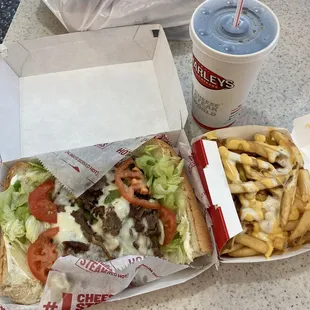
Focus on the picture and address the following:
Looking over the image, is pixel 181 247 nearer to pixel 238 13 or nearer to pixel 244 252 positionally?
pixel 244 252

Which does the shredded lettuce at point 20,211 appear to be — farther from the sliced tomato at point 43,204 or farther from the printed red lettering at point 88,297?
the printed red lettering at point 88,297

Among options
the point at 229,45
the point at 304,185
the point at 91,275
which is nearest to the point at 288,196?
the point at 304,185

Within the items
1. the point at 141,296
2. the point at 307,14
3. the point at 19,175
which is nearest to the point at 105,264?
the point at 141,296

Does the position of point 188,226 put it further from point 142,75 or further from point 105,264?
point 142,75

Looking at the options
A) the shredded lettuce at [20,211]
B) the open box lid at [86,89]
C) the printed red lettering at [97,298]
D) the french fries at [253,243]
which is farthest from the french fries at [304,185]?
the shredded lettuce at [20,211]

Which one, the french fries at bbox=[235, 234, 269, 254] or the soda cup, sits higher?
the soda cup

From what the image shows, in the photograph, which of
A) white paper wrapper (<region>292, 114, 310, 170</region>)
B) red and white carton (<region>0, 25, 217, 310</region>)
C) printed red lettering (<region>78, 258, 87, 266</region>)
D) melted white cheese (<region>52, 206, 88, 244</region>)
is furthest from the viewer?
red and white carton (<region>0, 25, 217, 310</region>)

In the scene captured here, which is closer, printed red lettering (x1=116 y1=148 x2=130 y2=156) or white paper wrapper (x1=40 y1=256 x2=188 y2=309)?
white paper wrapper (x1=40 y1=256 x2=188 y2=309)

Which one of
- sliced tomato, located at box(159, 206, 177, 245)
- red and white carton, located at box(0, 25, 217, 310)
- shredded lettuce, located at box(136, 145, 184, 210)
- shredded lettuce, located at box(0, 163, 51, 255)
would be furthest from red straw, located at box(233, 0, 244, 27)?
shredded lettuce, located at box(0, 163, 51, 255)

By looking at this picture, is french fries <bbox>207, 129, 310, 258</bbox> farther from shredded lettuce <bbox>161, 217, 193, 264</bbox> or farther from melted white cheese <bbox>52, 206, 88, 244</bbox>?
melted white cheese <bbox>52, 206, 88, 244</bbox>

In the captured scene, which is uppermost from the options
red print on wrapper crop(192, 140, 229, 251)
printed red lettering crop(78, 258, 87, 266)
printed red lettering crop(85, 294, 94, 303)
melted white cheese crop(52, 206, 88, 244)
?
printed red lettering crop(78, 258, 87, 266)
